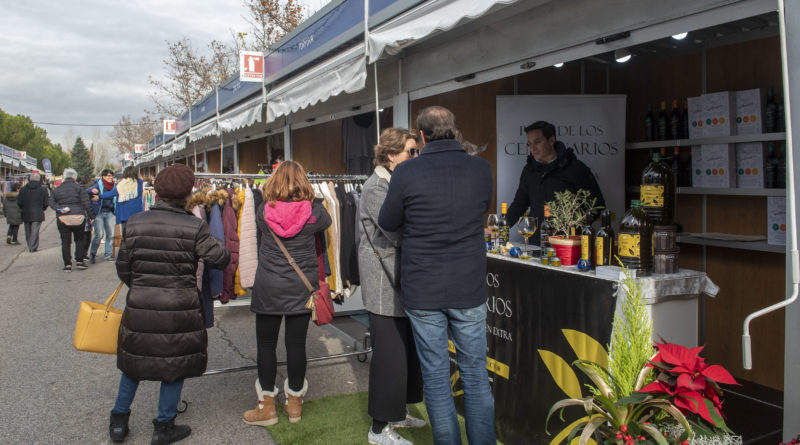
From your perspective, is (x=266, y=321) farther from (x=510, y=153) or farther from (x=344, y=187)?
(x=510, y=153)

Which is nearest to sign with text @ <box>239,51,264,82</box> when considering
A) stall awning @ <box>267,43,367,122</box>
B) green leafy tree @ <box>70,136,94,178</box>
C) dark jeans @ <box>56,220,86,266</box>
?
stall awning @ <box>267,43,367,122</box>

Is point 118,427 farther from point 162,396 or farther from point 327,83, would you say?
point 327,83

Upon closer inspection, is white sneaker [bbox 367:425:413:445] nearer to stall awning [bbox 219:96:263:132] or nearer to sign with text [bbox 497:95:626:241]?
sign with text [bbox 497:95:626:241]

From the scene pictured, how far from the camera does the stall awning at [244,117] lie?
23.4ft

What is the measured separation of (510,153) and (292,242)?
7.91ft

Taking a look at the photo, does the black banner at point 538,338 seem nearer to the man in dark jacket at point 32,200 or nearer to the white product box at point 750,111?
the white product box at point 750,111

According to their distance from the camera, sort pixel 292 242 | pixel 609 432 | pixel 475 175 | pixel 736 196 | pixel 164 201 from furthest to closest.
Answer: pixel 736 196 < pixel 292 242 < pixel 164 201 < pixel 475 175 < pixel 609 432

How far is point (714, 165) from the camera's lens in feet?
15.0

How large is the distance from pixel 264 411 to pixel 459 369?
64.0 inches

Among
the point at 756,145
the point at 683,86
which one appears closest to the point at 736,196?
the point at 756,145

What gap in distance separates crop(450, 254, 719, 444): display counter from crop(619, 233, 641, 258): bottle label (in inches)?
5.1

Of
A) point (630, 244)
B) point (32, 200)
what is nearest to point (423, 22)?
point (630, 244)

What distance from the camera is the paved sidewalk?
3727 mm

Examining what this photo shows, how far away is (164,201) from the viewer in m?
3.40
